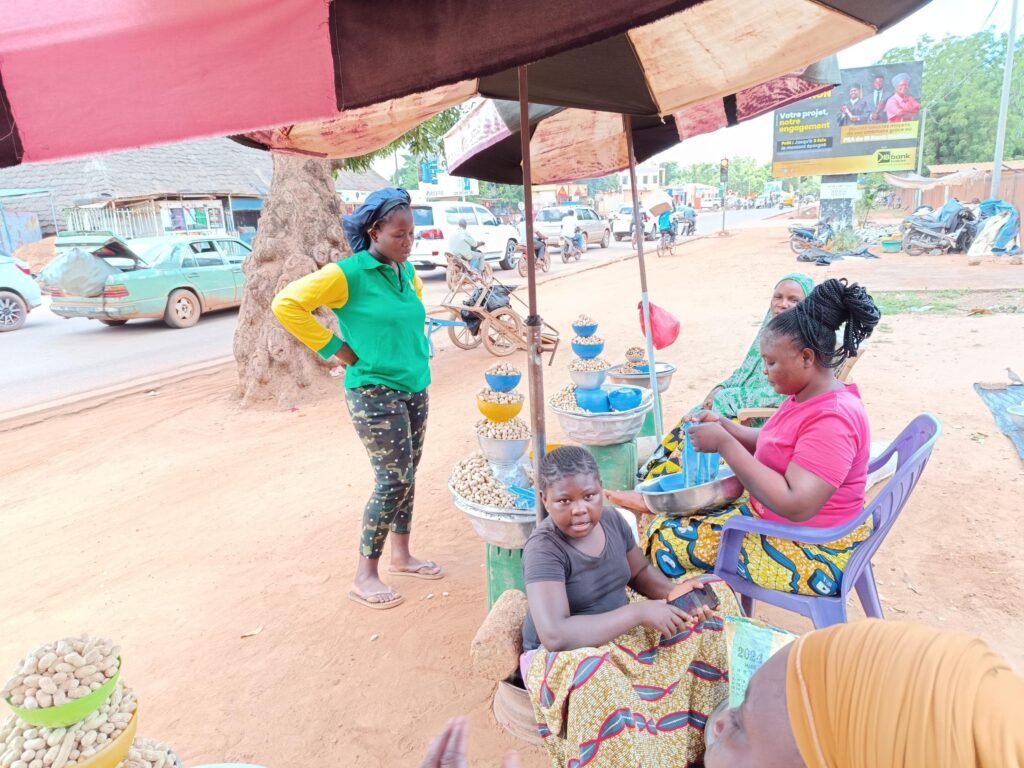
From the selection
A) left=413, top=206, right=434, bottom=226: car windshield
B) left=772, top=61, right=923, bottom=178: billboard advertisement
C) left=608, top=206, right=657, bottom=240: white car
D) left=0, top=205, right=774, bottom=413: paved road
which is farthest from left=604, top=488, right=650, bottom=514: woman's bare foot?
left=608, top=206, right=657, bottom=240: white car

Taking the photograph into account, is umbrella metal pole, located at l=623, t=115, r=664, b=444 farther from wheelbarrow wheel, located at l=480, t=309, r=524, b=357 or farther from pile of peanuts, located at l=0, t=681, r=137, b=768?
wheelbarrow wheel, located at l=480, t=309, r=524, b=357

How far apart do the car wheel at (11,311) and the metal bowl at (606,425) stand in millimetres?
12215

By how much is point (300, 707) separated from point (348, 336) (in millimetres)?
1561

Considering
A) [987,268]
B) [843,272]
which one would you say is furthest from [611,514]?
[987,268]

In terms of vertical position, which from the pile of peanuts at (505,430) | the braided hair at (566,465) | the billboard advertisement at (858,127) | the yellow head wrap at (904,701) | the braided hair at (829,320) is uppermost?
the billboard advertisement at (858,127)

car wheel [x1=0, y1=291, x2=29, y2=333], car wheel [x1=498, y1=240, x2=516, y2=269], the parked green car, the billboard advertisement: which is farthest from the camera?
the billboard advertisement

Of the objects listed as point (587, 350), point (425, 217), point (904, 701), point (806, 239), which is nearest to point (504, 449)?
point (587, 350)

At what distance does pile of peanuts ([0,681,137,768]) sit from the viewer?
149 centimetres

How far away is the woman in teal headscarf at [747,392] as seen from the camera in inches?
122

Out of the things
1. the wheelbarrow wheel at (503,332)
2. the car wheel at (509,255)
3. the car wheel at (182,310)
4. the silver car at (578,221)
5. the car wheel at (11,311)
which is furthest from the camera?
the silver car at (578,221)

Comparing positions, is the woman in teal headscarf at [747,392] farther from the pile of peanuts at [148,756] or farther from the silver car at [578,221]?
the silver car at [578,221]

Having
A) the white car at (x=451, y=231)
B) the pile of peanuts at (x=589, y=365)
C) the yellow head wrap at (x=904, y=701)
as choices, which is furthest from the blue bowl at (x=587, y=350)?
the white car at (x=451, y=231)

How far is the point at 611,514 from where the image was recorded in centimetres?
216

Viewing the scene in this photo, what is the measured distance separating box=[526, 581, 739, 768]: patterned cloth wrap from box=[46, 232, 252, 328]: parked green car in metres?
10.8
